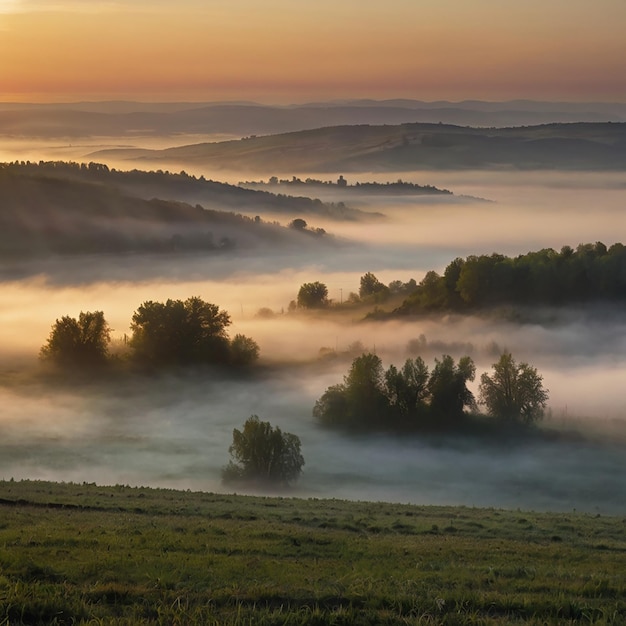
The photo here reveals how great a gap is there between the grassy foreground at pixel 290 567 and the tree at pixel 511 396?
6307 cm

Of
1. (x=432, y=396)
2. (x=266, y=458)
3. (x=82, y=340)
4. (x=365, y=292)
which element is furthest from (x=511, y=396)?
(x=365, y=292)

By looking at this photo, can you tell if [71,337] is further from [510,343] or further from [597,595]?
[597,595]

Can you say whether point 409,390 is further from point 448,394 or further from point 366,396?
point 366,396

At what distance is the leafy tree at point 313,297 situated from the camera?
189250mm

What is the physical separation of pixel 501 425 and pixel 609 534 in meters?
64.5

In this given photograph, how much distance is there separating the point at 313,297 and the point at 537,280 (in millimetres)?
64870

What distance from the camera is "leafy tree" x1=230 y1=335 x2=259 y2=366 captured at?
118375 millimetres

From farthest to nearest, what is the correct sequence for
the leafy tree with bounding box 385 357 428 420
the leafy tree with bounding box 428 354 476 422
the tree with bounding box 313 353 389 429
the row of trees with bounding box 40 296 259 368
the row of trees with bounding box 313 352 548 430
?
the row of trees with bounding box 40 296 259 368
the tree with bounding box 313 353 389 429
the leafy tree with bounding box 385 357 428 420
the row of trees with bounding box 313 352 548 430
the leafy tree with bounding box 428 354 476 422

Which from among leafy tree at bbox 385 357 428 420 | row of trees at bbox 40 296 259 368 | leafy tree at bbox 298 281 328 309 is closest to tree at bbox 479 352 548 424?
leafy tree at bbox 385 357 428 420

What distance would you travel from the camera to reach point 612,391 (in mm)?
119125

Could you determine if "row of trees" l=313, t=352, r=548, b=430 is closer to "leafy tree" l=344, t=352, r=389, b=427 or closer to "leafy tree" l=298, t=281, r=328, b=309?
"leafy tree" l=344, t=352, r=389, b=427

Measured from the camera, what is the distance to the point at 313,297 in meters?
190

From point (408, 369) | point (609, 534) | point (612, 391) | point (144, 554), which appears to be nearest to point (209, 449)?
point (408, 369)

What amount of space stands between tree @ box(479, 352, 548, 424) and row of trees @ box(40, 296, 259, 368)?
37.5m
